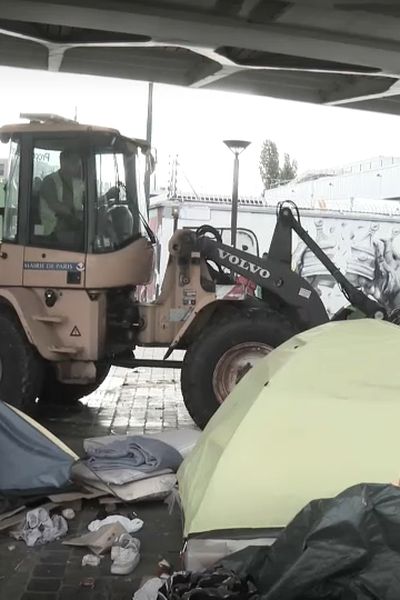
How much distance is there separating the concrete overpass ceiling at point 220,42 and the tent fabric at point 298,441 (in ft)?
15.8

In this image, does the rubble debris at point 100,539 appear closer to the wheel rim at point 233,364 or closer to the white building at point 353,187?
the wheel rim at point 233,364

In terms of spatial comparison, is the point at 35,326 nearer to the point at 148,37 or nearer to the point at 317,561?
the point at 148,37

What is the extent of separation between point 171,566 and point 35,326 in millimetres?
3538

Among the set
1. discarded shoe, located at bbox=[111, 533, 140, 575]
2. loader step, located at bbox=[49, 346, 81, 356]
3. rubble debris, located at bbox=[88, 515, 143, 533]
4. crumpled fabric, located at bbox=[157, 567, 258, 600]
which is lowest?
rubble debris, located at bbox=[88, 515, 143, 533]

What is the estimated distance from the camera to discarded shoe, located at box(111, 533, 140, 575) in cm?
429

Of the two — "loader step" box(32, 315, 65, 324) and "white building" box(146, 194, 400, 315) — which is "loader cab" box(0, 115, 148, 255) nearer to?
"loader step" box(32, 315, 65, 324)

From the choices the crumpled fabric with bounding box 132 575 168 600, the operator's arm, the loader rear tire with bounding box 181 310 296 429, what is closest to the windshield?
the operator's arm

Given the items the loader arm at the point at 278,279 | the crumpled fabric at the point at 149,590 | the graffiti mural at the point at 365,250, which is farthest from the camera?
the graffiti mural at the point at 365,250

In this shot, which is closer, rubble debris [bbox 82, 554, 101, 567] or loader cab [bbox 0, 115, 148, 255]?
rubble debris [bbox 82, 554, 101, 567]

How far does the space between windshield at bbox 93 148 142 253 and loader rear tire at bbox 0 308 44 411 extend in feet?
3.87

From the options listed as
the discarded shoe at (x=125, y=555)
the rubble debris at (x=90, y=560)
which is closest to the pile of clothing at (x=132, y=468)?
the discarded shoe at (x=125, y=555)

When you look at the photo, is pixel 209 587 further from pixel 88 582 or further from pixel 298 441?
pixel 88 582

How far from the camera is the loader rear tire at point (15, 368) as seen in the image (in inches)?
287

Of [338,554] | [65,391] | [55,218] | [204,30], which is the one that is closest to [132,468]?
[338,554]
